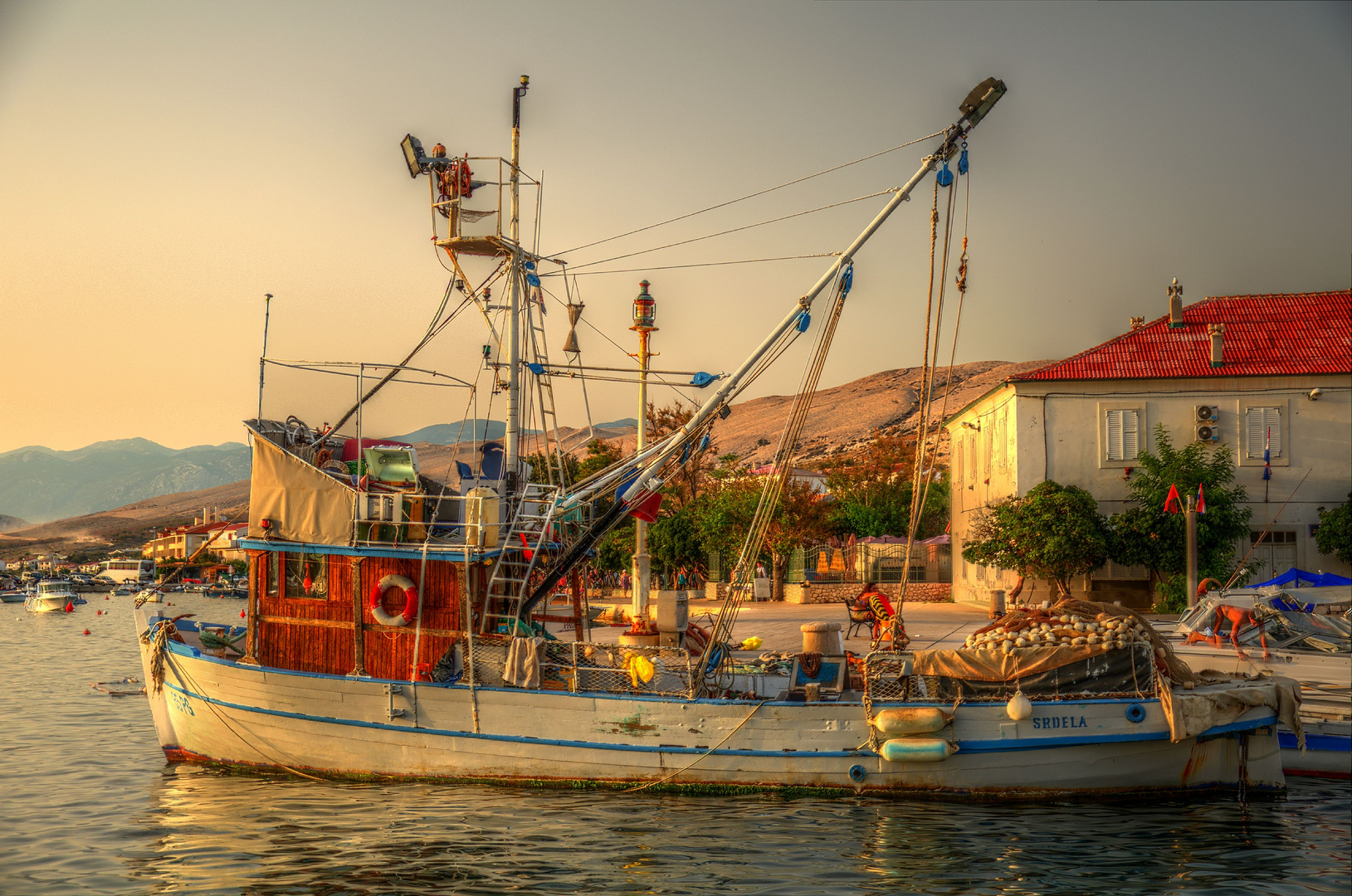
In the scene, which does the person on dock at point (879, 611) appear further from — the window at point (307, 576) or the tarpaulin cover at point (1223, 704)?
the window at point (307, 576)

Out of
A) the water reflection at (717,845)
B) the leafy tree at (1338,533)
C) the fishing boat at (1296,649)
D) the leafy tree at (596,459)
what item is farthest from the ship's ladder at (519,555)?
the leafy tree at (596,459)

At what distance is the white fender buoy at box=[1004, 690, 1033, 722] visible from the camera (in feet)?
40.0

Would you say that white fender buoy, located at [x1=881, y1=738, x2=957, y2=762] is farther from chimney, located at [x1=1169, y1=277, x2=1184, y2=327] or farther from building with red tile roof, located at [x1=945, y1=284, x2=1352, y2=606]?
chimney, located at [x1=1169, y1=277, x2=1184, y2=327]

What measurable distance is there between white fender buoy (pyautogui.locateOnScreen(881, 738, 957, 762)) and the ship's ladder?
477 cm

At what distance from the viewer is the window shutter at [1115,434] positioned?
29.6m

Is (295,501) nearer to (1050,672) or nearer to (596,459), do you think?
(1050,672)

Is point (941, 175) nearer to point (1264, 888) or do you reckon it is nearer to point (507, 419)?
point (507, 419)

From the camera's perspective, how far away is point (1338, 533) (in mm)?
27672

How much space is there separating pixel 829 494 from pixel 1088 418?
102 ft

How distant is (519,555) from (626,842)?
4391 millimetres

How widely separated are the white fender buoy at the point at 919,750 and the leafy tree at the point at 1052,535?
16.9m

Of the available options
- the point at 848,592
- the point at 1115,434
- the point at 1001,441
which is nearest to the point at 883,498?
the point at 848,592

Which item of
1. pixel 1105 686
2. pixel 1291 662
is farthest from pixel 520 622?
pixel 1291 662

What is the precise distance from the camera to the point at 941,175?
13625mm
